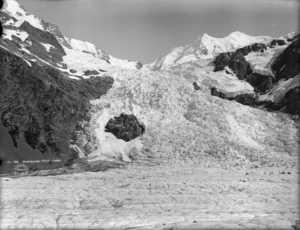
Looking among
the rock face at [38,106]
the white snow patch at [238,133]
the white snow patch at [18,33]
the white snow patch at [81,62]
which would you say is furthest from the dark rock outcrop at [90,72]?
the white snow patch at [238,133]

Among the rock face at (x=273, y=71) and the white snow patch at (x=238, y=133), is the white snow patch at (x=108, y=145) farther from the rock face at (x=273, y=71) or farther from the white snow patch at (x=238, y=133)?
the rock face at (x=273, y=71)

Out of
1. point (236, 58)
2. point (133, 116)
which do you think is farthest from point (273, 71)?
point (133, 116)

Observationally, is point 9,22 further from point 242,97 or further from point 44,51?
point 242,97

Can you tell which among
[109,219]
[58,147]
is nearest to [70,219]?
[109,219]

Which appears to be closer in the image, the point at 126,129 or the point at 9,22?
the point at 126,129

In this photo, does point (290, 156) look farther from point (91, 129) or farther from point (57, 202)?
point (57, 202)

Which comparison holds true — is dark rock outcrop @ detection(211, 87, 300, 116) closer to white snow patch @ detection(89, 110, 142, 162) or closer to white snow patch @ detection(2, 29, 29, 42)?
white snow patch @ detection(89, 110, 142, 162)

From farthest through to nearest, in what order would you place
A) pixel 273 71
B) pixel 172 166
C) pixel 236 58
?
pixel 236 58 → pixel 273 71 → pixel 172 166
